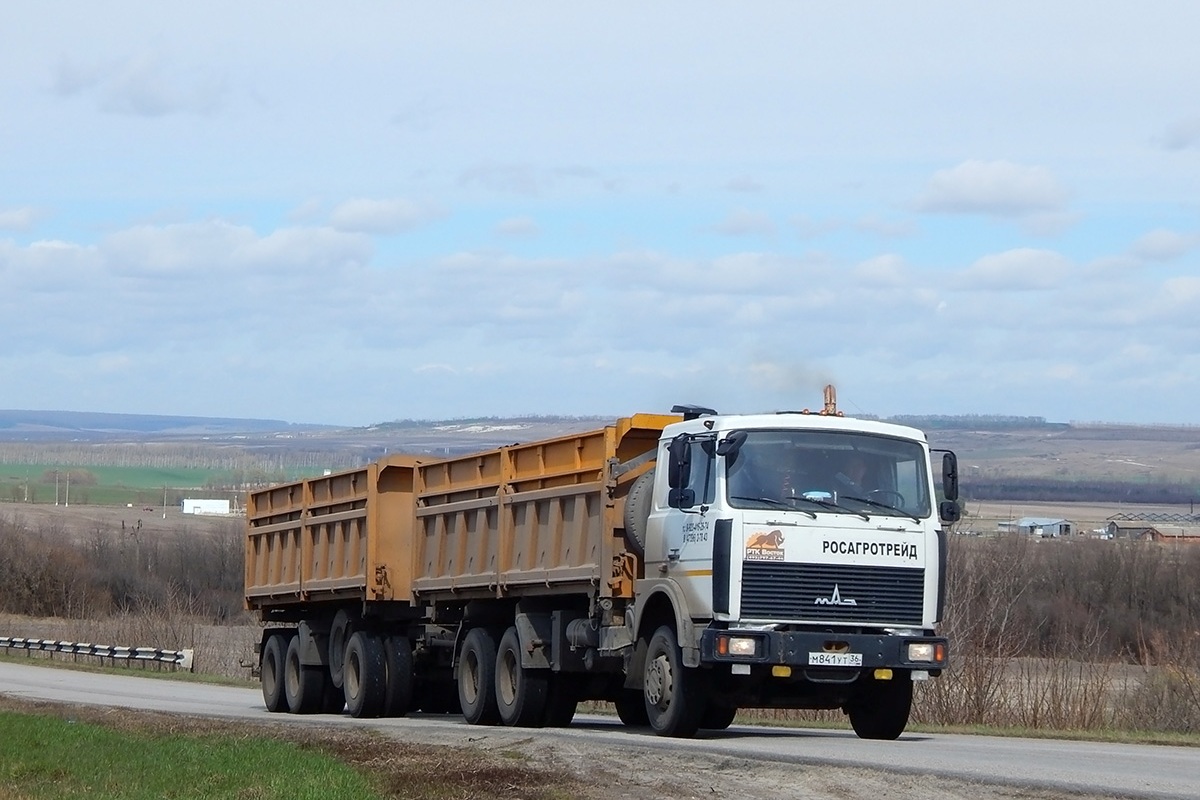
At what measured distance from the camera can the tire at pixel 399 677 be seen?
2116 cm

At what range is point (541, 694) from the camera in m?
17.8

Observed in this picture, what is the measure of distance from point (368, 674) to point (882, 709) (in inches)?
295

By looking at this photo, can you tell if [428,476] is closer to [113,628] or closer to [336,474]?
[336,474]

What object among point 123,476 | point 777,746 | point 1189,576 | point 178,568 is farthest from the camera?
point 123,476

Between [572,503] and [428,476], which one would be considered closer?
[572,503]

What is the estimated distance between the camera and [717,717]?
16391 mm

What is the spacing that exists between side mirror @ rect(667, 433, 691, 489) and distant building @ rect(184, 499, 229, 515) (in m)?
107

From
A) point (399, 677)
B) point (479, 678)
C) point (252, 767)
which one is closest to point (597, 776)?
point (252, 767)

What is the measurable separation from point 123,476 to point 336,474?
172m

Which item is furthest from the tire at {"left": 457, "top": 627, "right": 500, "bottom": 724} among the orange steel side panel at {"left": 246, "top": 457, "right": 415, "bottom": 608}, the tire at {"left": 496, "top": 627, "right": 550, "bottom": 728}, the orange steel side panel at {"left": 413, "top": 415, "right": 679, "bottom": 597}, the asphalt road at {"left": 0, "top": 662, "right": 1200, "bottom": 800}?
the orange steel side panel at {"left": 246, "top": 457, "right": 415, "bottom": 608}

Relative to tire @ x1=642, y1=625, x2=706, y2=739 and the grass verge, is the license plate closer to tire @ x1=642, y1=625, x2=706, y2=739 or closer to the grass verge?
tire @ x1=642, y1=625, x2=706, y2=739

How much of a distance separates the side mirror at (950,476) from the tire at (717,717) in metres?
2.84

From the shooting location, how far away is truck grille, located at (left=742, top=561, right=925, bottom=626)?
14914mm

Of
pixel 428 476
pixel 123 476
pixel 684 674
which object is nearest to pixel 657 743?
pixel 684 674
